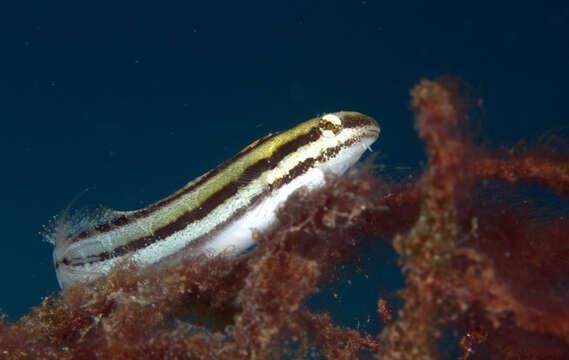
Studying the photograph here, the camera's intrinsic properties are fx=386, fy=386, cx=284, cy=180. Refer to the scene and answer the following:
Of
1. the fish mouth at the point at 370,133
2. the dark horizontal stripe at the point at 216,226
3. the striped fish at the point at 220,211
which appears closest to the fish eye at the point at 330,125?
the striped fish at the point at 220,211

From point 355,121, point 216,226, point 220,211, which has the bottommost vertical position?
point 216,226

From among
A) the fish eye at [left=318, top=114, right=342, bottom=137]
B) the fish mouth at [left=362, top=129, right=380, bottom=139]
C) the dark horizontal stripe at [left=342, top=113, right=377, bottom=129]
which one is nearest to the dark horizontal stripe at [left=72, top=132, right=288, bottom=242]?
the fish eye at [left=318, top=114, right=342, bottom=137]

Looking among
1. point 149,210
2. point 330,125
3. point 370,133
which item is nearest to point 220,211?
point 149,210

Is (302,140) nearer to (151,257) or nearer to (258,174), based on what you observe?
(258,174)

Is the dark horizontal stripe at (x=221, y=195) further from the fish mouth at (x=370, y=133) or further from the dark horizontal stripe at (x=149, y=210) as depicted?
the fish mouth at (x=370, y=133)

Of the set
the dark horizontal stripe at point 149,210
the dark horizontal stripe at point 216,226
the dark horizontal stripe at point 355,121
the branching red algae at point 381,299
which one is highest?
the dark horizontal stripe at point 149,210

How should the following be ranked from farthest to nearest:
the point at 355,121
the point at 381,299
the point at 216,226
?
the point at 355,121
the point at 216,226
the point at 381,299

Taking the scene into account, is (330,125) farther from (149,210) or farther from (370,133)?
(149,210)
